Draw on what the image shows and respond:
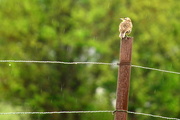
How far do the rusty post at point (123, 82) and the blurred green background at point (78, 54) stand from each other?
14.7 m

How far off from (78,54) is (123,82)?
15999mm

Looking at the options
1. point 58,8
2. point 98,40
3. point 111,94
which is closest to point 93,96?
point 111,94

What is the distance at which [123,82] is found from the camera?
15.4 ft

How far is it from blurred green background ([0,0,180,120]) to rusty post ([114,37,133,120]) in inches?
579

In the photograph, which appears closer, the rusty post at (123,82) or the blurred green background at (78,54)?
the rusty post at (123,82)

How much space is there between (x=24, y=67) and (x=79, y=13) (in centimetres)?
266

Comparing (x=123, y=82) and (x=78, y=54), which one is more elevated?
(x=123, y=82)

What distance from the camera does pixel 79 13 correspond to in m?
20.2

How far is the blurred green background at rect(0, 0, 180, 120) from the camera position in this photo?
65.8 ft

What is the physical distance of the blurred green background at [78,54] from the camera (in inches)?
790

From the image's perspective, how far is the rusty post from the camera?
4.65m

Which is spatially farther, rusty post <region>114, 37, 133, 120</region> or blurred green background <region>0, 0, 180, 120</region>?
blurred green background <region>0, 0, 180, 120</region>

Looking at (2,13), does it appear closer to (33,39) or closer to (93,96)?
(33,39)

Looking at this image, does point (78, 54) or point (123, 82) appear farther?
point (78, 54)
